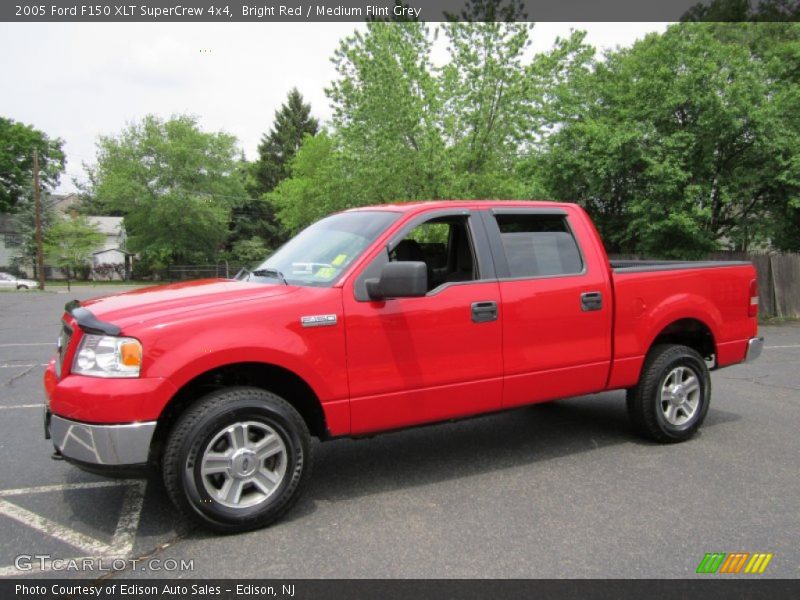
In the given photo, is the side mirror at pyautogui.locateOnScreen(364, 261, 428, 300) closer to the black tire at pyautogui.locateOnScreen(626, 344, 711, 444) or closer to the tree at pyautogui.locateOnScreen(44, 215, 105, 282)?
the black tire at pyautogui.locateOnScreen(626, 344, 711, 444)

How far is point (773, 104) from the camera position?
15.4 m

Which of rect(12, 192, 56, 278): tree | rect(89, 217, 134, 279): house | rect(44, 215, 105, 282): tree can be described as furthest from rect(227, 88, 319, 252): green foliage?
rect(12, 192, 56, 278): tree

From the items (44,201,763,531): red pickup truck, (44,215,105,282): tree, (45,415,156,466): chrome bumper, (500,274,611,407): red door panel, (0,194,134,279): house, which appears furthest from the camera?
(0,194,134,279): house

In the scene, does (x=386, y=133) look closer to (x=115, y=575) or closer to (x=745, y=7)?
(x=115, y=575)

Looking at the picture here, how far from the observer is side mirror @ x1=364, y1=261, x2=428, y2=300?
12.1 feet

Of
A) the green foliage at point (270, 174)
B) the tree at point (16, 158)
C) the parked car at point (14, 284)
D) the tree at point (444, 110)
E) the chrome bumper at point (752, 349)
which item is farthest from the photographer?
the tree at point (16, 158)

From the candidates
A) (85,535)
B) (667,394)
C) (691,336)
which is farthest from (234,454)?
(691,336)

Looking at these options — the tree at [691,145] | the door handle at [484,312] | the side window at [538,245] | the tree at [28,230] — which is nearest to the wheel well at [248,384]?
the door handle at [484,312]

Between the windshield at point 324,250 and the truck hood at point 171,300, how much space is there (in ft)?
0.72

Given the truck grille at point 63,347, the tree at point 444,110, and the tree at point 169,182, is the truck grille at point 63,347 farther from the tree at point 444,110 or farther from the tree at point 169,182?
the tree at point 169,182

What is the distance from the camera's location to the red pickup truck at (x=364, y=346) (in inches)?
132

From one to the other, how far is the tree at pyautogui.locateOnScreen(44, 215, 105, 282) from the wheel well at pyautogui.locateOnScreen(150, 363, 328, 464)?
2191 inches

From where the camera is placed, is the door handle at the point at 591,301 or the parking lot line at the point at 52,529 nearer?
the parking lot line at the point at 52,529

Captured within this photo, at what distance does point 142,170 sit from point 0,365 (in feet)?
158
